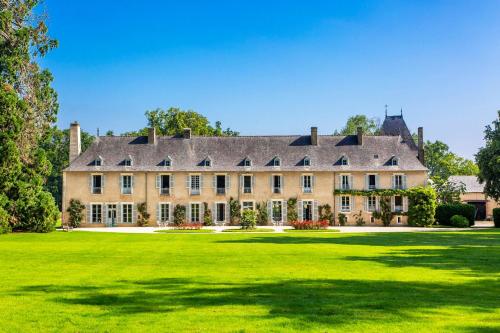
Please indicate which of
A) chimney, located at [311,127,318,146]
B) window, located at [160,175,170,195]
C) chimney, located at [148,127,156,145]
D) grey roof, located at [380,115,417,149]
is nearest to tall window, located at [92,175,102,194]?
window, located at [160,175,170,195]

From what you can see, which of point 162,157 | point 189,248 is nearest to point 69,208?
point 162,157

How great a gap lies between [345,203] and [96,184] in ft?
67.3

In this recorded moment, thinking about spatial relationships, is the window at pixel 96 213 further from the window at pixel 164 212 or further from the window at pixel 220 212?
the window at pixel 220 212

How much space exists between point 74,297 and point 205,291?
231 cm

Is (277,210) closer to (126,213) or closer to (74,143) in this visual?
(126,213)

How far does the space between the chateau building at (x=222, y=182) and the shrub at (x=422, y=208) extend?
833 millimetres

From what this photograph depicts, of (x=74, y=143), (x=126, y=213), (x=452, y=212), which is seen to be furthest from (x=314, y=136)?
Result: (x=74, y=143)

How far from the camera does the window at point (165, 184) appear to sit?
47.0 m

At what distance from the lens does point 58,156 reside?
77438mm

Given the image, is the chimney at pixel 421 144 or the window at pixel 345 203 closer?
the window at pixel 345 203

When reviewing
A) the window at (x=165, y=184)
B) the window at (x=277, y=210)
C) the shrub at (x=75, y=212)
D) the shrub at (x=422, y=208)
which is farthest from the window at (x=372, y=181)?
the shrub at (x=75, y=212)

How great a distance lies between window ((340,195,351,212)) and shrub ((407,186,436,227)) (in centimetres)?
484

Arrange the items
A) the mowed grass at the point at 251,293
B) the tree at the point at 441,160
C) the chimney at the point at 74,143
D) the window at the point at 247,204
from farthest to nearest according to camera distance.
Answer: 1. the tree at the point at 441,160
2. the chimney at the point at 74,143
3. the window at the point at 247,204
4. the mowed grass at the point at 251,293

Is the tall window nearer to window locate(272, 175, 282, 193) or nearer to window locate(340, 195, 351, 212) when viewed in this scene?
window locate(272, 175, 282, 193)
